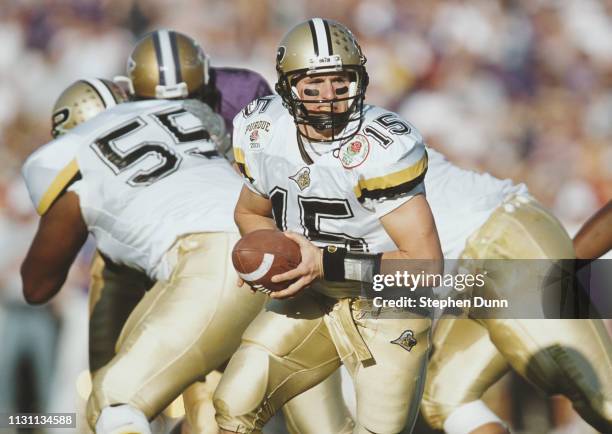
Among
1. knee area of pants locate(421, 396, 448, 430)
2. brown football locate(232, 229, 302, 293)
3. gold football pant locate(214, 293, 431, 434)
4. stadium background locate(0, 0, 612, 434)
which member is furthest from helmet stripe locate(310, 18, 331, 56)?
stadium background locate(0, 0, 612, 434)

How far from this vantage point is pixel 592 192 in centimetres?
590

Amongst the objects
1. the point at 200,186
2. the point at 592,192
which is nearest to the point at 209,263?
the point at 200,186

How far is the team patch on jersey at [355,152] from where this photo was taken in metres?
2.38

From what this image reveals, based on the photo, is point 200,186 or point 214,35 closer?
point 200,186

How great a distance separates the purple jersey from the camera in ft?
12.1

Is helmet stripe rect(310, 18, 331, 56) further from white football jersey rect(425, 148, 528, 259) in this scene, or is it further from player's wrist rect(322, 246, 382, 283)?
white football jersey rect(425, 148, 528, 259)

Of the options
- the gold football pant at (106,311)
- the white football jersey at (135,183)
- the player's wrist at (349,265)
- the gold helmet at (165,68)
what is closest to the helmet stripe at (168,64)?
the gold helmet at (165,68)

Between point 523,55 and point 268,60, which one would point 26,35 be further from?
point 523,55

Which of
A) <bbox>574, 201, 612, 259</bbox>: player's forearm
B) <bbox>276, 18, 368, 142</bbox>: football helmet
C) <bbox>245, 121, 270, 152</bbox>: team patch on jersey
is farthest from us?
<bbox>574, 201, 612, 259</bbox>: player's forearm

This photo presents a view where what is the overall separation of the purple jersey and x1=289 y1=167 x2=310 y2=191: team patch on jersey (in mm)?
1216

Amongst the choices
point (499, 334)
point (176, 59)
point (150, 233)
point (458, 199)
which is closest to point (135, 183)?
point (150, 233)

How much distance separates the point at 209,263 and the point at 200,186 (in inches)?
11.7

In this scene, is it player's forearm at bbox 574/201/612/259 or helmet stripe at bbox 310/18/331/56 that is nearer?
helmet stripe at bbox 310/18/331/56

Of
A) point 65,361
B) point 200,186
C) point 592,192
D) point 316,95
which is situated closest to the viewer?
point 316,95
